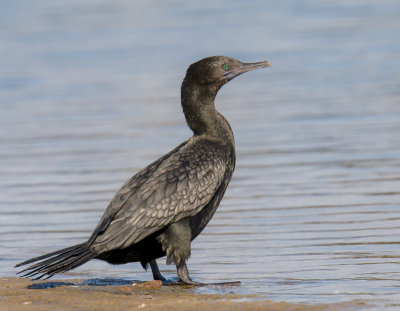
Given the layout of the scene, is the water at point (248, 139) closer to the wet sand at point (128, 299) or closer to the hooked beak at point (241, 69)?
the wet sand at point (128, 299)

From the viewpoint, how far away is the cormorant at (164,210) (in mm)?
7309

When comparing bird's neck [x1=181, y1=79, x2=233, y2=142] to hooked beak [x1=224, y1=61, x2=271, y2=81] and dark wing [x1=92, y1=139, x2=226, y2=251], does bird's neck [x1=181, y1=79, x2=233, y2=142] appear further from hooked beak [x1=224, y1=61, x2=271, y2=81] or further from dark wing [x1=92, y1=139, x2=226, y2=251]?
dark wing [x1=92, y1=139, x2=226, y2=251]

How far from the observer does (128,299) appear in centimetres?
687

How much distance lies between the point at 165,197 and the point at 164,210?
0.10 m

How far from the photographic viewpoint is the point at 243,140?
12.6 meters

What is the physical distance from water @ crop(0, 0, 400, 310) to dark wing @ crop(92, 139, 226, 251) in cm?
68

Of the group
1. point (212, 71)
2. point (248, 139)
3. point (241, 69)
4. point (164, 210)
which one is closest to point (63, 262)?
point (164, 210)

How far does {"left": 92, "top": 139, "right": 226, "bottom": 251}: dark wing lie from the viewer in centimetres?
732

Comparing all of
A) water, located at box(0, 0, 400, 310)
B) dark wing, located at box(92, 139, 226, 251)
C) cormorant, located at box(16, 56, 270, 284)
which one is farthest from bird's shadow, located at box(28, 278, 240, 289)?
dark wing, located at box(92, 139, 226, 251)

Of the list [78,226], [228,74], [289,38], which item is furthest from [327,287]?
[289,38]

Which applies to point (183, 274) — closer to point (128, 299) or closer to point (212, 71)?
point (128, 299)

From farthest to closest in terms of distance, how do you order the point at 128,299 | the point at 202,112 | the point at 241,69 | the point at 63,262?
1. the point at 241,69
2. the point at 202,112
3. the point at 63,262
4. the point at 128,299

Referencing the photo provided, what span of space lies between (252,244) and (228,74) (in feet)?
4.60

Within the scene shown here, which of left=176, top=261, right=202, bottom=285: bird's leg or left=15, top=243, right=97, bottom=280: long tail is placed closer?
left=15, top=243, right=97, bottom=280: long tail
